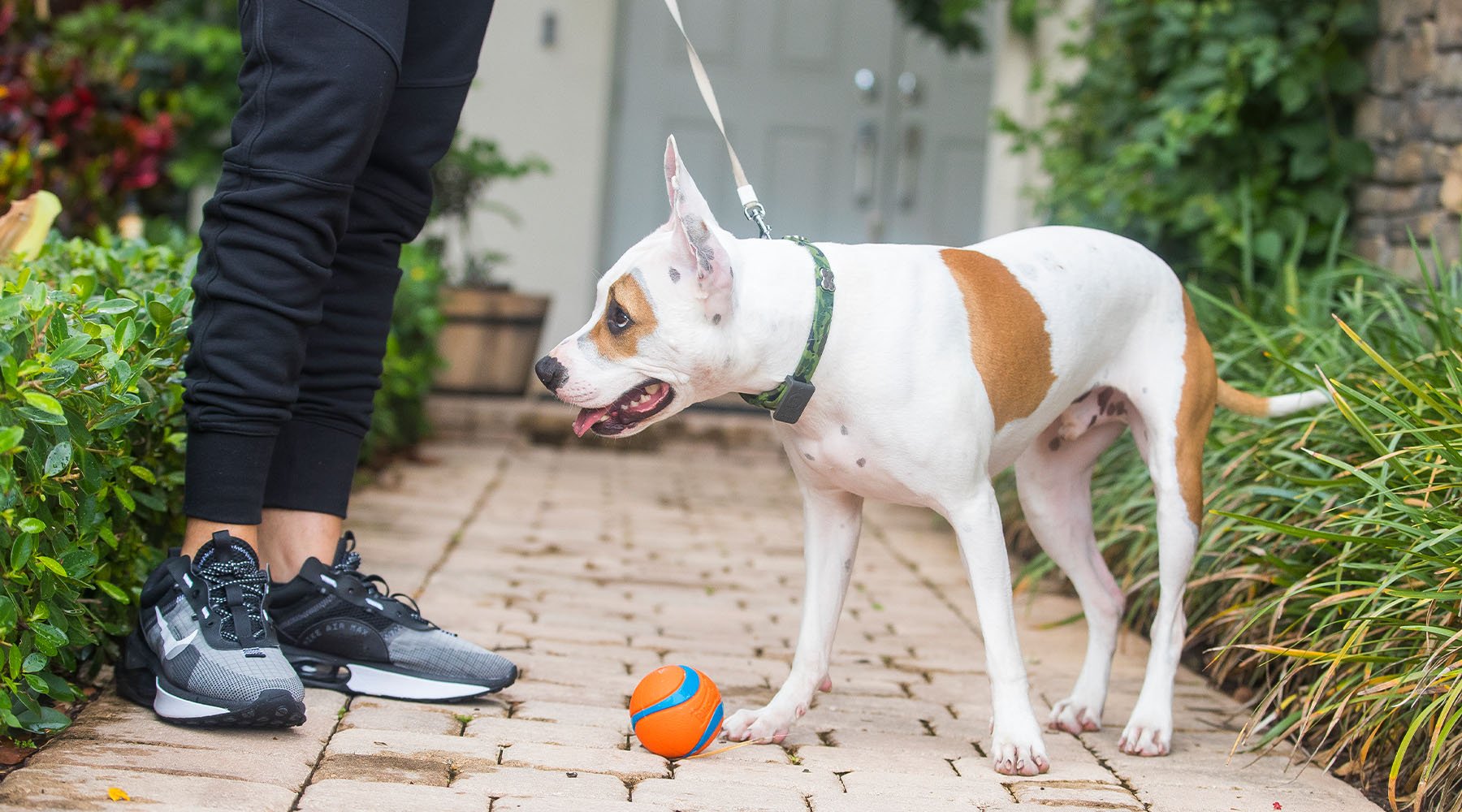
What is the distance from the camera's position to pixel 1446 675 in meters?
2.11

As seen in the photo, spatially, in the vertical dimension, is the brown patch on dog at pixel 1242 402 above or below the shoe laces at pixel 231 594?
above

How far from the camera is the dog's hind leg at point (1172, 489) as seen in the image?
99.7 inches

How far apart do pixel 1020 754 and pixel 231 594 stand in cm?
133

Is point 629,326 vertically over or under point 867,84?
under

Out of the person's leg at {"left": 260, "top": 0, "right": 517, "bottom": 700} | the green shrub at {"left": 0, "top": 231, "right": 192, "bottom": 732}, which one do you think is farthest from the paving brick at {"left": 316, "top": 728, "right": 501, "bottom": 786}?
the green shrub at {"left": 0, "top": 231, "right": 192, "bottom": 732}

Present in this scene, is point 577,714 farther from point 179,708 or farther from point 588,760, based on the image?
point 179,708

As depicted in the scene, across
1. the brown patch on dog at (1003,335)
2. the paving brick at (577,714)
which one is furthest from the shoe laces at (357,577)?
the brown patch on dog at (1003,335)

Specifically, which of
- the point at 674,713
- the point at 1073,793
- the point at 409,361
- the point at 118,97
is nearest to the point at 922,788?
the point at 1073,793

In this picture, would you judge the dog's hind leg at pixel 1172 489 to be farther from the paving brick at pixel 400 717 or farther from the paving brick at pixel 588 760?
the paving brick at pixel 400 717

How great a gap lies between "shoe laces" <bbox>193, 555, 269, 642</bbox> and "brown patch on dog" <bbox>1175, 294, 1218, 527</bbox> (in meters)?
1.67

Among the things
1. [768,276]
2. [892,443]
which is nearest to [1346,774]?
[892,443]

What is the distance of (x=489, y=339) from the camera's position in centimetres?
678

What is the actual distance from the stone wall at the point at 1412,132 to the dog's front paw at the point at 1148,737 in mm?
2259

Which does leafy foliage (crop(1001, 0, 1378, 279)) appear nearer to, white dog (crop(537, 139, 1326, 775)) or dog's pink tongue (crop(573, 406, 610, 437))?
white dog (crop(537, 139, 1326, 775))
